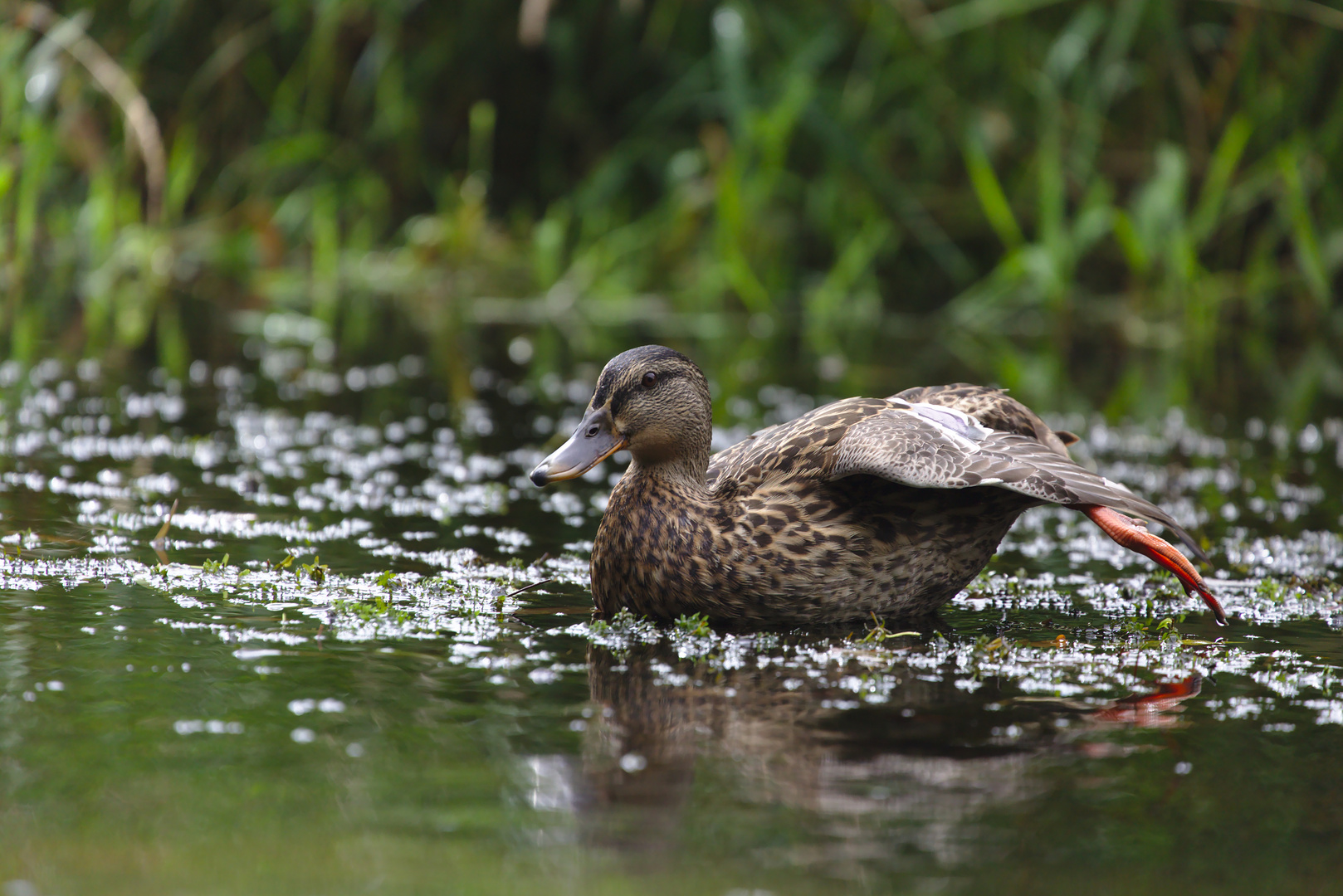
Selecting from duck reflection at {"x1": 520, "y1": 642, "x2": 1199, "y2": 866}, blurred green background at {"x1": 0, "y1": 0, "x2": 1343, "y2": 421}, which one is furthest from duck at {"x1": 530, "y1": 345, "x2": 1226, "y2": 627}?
blurred green background at {"x1": 0, "y1": 0, "x2": 1343, "y2": 421}

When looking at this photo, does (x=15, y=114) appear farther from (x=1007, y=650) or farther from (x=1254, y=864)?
(x=1254, y=864)

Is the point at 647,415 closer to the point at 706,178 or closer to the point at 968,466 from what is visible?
the point at 968,466

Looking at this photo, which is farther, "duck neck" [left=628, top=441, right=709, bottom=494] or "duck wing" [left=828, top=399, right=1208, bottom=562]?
"duck neck" [left=628, top=441, right=709, bottom=494]

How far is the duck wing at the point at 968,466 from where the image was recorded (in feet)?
14.8

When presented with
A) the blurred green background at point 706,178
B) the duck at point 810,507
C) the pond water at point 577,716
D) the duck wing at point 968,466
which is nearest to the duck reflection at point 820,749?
the pond water at point 577,716

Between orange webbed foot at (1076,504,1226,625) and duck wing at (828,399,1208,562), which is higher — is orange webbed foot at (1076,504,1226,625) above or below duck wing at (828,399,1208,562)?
below

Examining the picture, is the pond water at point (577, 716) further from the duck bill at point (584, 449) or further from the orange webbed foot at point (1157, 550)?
the duck bill at point (584, 449)

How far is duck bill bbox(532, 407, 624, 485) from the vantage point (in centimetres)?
463

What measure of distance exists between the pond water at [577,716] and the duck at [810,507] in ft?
0.44

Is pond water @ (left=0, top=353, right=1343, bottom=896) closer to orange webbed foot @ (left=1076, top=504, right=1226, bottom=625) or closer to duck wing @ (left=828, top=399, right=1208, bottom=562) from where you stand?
orange webbed foot @ (left=1076, top=504, right=1226, bottom=625)

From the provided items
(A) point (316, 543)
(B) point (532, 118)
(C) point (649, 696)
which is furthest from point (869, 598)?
(B) point (532, 118)

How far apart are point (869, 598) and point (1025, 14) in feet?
30.6

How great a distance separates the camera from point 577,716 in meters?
3.54

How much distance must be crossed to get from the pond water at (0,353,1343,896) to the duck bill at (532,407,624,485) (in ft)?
1.37
